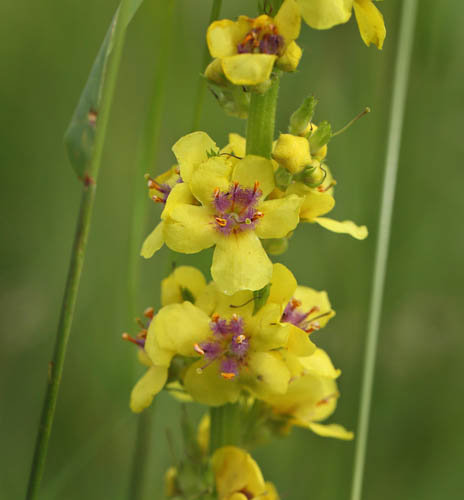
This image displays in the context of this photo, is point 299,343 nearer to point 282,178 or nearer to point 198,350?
point 198,350

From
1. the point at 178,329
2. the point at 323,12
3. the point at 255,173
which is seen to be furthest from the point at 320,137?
the point at 178,329

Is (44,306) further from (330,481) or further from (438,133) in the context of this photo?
(438,133)

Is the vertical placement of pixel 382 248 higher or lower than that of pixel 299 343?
higher

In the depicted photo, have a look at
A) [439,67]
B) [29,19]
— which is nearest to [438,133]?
[439,67]

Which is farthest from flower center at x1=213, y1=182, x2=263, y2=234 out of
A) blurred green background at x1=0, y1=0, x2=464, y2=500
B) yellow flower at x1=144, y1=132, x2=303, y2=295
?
blurred green background at x1=0, y1=0, x2=464, y2=500

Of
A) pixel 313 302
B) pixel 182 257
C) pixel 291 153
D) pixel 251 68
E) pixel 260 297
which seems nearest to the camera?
pixel 251 68

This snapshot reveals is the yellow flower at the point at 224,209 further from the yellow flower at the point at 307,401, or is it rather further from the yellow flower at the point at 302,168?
the yellow flower at the point at 307,401

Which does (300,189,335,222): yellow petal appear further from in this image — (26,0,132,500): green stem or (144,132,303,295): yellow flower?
(26,0,132,500): green stem

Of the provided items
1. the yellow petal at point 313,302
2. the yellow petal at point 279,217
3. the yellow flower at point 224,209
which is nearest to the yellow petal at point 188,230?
the yellow flower at point 224,209
